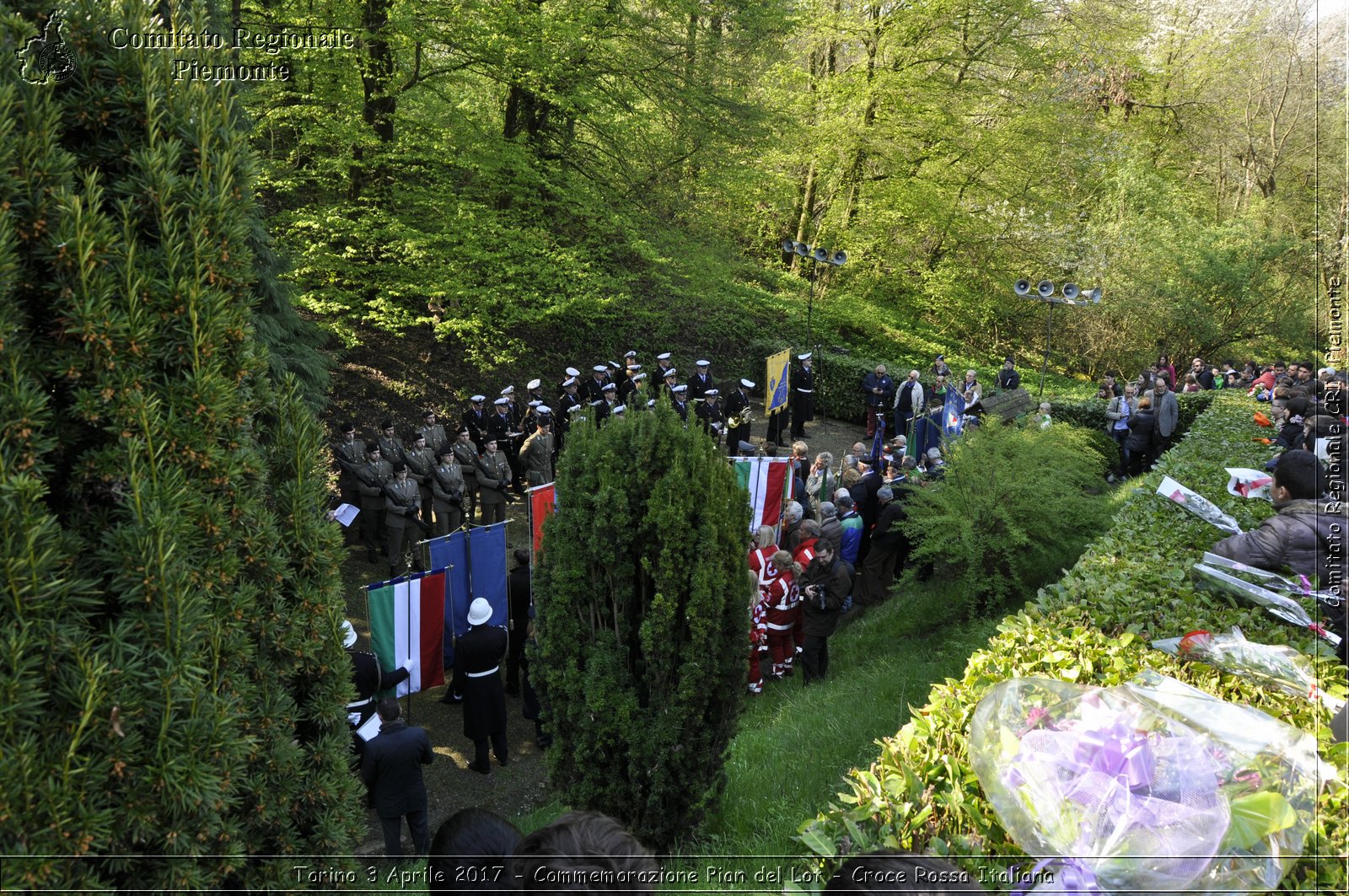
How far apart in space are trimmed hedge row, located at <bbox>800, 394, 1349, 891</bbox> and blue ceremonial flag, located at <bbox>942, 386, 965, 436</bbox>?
292 inches

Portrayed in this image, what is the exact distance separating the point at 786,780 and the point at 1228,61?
3354cm

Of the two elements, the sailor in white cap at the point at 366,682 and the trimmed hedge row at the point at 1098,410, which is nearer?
the sailor in white cap at the point at 366,682

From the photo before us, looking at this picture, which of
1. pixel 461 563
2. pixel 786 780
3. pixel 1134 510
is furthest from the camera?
pixel 461 563

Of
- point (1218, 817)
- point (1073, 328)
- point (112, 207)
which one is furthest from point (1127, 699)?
point (1073, 328)

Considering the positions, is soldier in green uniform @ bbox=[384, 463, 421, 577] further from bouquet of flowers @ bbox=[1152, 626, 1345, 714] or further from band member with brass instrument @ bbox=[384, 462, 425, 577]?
bouquet of flowers @ bbox=[1152, 626, 1345, 714]

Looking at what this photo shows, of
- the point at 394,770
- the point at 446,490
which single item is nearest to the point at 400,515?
the point at 446,490

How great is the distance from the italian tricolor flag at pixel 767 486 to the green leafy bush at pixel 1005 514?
178 cm

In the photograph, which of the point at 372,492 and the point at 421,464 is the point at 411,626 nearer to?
the point at 372,492

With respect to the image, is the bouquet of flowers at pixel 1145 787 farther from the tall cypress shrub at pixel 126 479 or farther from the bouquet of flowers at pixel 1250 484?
the bouquet of flowers at pixel 1250 484

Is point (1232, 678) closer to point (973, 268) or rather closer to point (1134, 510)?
point (1134, 510)

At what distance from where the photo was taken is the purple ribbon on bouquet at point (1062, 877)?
2.71 m

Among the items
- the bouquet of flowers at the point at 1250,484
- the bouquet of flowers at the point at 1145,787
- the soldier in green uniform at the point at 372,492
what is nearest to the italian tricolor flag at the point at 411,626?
the soldier in green uniform at the point at 372,492

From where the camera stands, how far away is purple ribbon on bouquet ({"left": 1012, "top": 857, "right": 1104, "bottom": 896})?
8.91 feet

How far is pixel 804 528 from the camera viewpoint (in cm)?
987
